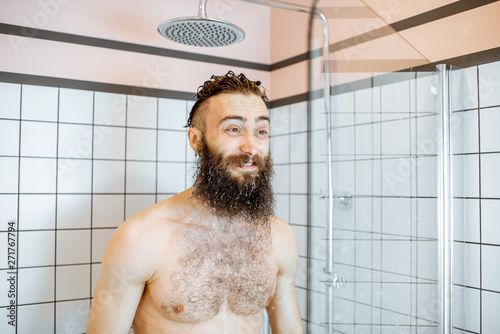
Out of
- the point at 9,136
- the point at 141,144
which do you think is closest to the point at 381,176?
the point at 141,144

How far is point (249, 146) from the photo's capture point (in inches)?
40.8

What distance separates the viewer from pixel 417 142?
972mm

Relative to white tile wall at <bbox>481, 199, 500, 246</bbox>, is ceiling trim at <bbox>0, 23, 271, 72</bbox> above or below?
above

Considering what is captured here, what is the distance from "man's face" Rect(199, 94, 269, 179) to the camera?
3.42 ft

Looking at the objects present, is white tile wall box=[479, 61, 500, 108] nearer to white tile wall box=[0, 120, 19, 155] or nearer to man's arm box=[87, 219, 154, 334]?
man's arm box=[87, 219, 154, 334]

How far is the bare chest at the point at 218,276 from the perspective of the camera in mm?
999

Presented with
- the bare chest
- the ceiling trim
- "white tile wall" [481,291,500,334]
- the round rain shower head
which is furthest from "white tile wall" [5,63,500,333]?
the round rain shower head

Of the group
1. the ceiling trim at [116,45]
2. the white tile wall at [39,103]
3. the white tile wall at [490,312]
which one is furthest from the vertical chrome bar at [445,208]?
the white tile wall at [39,103]

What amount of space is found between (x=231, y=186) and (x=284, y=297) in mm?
365

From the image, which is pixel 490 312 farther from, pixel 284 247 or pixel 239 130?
pixel 239 130

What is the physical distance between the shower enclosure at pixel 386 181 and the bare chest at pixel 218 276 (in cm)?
28

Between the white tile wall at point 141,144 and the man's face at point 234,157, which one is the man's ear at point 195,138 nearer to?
the man's face at point 234,157

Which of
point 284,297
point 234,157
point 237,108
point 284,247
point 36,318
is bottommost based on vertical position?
point 36,318

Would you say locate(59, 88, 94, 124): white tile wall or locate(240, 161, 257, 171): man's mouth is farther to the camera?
locate(59, 88, 94, 124): white tile wall
